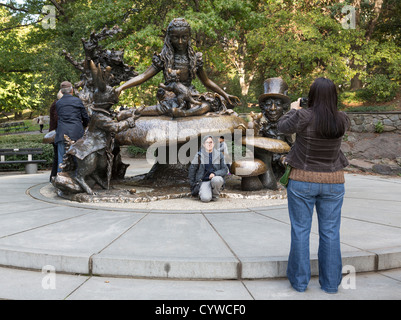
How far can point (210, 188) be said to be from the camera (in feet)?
22.0

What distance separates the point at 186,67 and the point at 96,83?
184 centimetres

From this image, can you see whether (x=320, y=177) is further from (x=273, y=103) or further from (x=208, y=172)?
(x=273, y=103)

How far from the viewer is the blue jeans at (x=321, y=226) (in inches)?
133

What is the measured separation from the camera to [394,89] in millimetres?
19359

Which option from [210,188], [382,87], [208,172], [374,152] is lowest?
[374,152]

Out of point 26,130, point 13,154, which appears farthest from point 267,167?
point 26,130

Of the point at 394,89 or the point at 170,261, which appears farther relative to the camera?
the point at 394,89

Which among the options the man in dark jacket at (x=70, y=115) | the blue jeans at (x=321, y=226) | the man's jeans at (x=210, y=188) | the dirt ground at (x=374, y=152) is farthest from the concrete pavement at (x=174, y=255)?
the dirt ground at (x=374, y=152)

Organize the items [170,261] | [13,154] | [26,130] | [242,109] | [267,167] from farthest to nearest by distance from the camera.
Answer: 1. [26,130]
2. [242,109]
3. [13,154]
4. [267,167]
5. [170,261]

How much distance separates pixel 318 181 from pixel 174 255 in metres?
1.57

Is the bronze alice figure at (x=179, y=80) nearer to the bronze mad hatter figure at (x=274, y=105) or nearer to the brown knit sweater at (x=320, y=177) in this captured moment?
the bronze mad hatter figure at (x=274, y=105)

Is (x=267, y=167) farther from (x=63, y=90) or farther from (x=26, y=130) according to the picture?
(x=26, y=130)

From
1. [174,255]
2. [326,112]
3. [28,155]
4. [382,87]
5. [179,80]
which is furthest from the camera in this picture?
[382,87]

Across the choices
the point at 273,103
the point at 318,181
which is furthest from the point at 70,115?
the point at 318,181
